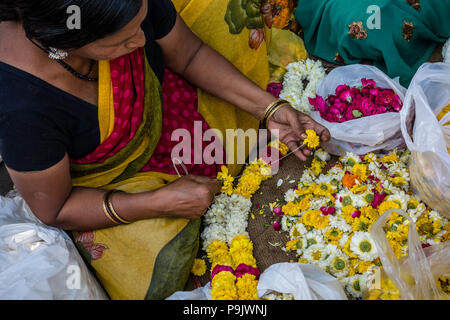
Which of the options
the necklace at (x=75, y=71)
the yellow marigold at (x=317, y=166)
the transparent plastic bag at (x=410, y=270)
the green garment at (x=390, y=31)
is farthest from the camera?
the green garment at (x=390, y=31)

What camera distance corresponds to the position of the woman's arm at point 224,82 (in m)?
1.83

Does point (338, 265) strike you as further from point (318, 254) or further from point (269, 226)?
point (269, 226)

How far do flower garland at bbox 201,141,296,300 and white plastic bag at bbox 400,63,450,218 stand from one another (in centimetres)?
63

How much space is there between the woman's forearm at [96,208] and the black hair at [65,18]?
2.03ft

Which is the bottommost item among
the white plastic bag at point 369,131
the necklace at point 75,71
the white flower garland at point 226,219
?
the white flower garland at point 226,219

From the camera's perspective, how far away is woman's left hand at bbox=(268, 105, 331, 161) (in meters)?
1.81

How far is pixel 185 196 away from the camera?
1647 mm

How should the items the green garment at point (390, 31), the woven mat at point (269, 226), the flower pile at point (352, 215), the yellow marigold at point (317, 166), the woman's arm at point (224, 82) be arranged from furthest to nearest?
the green garment at point (390, 31) < the yellow marigold at point (317, 166) < the woven mat at point (269, 226) < the woman's arm at point (224, 82) < the flower pile at point (352, 215)

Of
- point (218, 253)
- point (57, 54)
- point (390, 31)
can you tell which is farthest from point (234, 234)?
point (390, 31)

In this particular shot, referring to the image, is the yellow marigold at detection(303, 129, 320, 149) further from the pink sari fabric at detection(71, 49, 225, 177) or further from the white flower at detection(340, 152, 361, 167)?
the pink sari fabric at detection(71, 49, 225, 177)

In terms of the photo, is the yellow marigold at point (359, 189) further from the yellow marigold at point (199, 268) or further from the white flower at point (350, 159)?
the yellow marigold at point (199, 268)

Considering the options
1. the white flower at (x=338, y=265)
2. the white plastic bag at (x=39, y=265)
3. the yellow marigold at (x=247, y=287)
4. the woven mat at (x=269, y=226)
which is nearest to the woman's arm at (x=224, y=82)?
the woven mat at (x=269, y=226)

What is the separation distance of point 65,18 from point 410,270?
4.73 ft

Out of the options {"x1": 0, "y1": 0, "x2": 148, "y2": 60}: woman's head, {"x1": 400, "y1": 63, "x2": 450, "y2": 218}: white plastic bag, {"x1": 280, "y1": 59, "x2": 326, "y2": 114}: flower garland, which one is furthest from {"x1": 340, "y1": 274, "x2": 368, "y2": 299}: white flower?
{"x1": 0, "y1": 0, "x2": 148, "y2": 60}: woman's head
